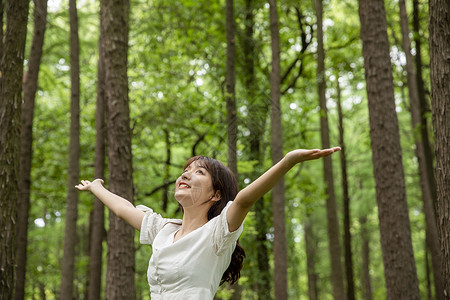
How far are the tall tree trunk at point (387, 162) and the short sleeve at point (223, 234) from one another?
447cm

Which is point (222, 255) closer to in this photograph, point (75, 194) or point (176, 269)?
point (176, 269)

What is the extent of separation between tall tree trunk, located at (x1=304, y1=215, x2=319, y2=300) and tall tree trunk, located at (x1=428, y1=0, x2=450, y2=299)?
60.6ft

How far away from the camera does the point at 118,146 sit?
623 cm

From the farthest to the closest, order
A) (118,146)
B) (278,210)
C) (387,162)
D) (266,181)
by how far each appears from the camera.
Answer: (278,210), (387,162), (118,146), (266,181)

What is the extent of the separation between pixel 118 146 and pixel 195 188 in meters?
3.63

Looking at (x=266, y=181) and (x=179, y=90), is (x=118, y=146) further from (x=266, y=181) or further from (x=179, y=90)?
(x=179, y=90)

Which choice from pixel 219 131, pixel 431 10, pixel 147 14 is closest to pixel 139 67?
pixel 147 14

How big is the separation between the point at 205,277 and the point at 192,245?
7.2 inches

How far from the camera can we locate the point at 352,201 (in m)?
20.1

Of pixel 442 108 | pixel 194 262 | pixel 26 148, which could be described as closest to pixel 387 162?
pixel 442 108

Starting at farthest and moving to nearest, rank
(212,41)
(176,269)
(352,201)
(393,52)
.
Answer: (352,201)
(393,52)
(212,41)
(176,269)

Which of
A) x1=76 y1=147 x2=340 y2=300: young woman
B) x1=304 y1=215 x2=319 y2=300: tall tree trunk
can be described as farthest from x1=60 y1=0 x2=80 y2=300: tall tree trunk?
x1=304 y1=215 x2=319 y2=300: tall tree trunk

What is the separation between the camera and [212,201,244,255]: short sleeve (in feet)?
8.20

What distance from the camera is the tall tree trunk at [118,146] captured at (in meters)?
6.17
